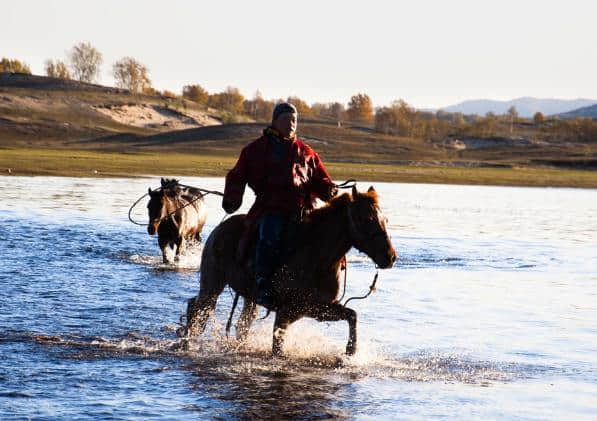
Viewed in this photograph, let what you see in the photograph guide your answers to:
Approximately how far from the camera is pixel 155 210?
54.8 feet

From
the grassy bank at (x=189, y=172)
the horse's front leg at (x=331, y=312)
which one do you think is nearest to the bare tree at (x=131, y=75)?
the grassy bank at (x=189, y=172)

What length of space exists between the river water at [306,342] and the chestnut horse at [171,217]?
401 millimetres

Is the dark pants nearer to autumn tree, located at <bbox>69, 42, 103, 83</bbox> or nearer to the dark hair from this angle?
the dark hair

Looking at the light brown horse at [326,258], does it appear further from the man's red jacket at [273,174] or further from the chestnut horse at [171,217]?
the chestnut horse at [171,217]

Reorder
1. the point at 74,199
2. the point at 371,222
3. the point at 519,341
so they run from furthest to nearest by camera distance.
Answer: the point at 74,199 → the point at 519,341 → the point at 371,222

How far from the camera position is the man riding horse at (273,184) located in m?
9.14

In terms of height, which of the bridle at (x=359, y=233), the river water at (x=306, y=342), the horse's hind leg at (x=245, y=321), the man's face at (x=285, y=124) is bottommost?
the river water at (x=306, y=342)

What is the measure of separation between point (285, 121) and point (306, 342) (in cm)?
251

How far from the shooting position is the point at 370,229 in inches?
340

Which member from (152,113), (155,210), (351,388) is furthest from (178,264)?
(152,113)

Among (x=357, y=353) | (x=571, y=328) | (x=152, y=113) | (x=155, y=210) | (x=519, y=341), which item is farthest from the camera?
(x=152, y=113)

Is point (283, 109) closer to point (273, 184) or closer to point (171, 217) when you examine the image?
point (273, 184)

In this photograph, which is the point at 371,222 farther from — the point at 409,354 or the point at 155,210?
the point at 155,210

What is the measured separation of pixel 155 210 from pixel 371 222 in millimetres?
8634
